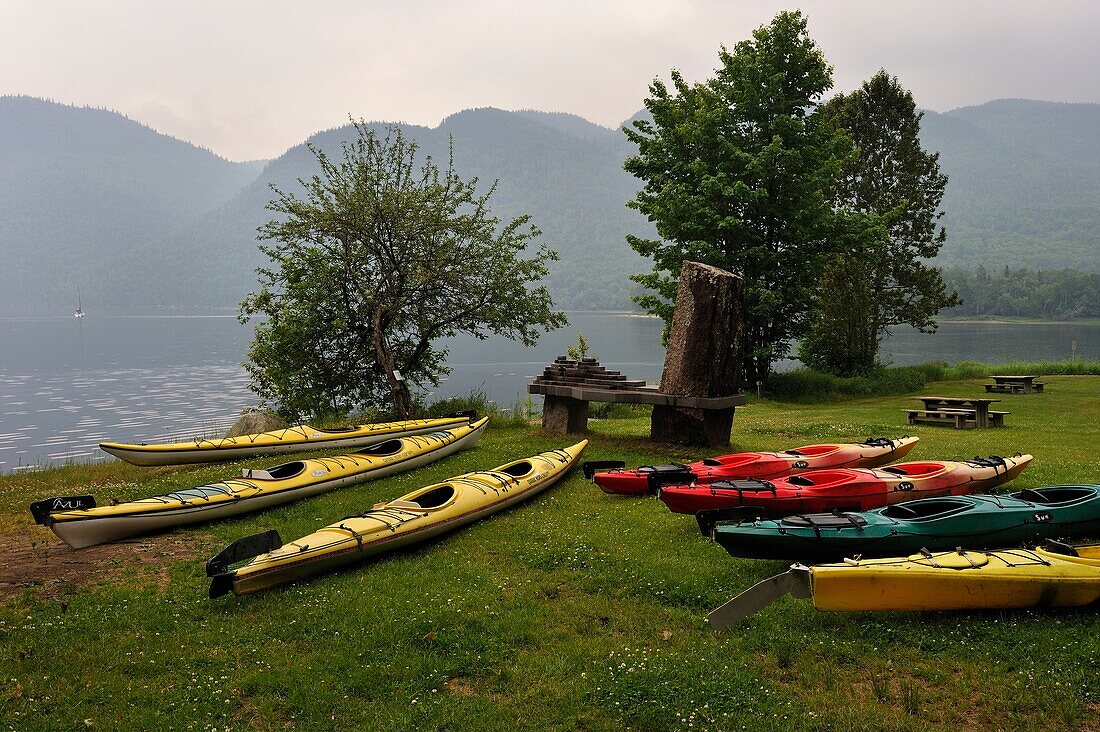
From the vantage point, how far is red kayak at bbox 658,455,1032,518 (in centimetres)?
880

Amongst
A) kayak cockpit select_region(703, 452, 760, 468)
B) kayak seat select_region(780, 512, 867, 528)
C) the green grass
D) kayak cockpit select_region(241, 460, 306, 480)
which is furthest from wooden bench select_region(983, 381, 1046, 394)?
kayak cockpit select_region(241, 460, 306, 480)

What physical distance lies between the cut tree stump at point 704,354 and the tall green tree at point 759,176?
39.6 ft

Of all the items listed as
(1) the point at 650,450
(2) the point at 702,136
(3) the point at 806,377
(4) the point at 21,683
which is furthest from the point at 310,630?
(3) the point at 806,377

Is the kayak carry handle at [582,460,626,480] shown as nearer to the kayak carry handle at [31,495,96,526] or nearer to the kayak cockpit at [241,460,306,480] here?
the kayak cockpit at [241,460,306,480]

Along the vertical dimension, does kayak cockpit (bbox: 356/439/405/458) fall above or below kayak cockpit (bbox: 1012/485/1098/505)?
below

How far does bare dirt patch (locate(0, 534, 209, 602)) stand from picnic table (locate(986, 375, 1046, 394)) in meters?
26.8

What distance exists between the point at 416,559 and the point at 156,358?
230 ft

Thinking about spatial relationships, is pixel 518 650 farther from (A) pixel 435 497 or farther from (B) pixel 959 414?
(B) pixel 959 414

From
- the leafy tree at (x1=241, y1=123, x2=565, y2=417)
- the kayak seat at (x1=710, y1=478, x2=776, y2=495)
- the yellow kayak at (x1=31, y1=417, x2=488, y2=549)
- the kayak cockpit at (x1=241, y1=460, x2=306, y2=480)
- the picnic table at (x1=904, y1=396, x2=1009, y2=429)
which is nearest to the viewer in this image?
the kayak seat at (x1=710, y1=478, x2=776, y2=495)

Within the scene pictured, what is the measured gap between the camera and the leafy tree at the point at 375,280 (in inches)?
796

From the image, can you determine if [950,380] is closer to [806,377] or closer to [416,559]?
[806,377]

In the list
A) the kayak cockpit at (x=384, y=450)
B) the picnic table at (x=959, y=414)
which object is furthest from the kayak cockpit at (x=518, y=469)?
the picnic table at (x=959, y=414)

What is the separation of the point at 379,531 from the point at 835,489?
5.86 meters

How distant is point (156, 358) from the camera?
2694 inches
